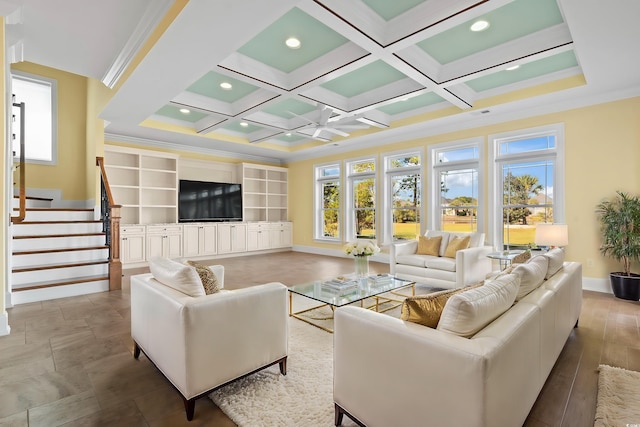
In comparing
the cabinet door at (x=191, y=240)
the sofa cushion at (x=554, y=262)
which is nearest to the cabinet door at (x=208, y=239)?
the cabinet door at (x=191, y=240)

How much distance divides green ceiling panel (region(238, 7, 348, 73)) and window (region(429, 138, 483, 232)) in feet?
11.5

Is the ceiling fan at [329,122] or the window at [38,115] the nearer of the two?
the ceiling fan at [329,122]

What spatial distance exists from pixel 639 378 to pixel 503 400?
1724 mm

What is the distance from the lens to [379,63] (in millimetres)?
4098

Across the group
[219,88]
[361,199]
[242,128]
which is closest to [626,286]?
[361,199]

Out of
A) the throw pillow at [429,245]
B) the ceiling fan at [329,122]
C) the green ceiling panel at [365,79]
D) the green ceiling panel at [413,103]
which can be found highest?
the green ceiling panel at [365,79]

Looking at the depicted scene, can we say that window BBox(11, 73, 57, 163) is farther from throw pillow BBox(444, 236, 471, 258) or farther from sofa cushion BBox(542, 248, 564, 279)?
sofa cushion BBox(542, 248, 564, 279)

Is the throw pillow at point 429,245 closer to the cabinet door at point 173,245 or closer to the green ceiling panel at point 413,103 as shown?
the green ceiling panel at point 413,103

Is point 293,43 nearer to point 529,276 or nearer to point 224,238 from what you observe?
point 529,276

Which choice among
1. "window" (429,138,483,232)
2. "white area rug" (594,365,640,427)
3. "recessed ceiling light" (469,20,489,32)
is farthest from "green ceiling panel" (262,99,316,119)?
"white area rug" (594,365,640,427)

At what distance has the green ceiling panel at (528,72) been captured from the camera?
4.00 meters

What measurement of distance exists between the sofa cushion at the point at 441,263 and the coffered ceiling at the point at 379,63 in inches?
96.0

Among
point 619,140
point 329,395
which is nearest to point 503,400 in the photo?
point 329,395

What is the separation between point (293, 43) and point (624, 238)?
4.87 meters
